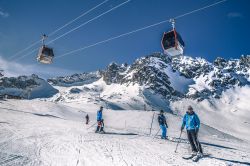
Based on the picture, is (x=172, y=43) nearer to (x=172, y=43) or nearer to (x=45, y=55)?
(x=172, y=43)

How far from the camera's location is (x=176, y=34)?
1780 cm

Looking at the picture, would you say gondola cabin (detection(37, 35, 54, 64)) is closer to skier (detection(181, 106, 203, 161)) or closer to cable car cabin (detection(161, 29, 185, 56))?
cable car cabin (detection(161, 29, 185, 56))

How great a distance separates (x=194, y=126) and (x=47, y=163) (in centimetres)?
556

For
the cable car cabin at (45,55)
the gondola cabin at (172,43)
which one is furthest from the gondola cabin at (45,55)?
the gondola cabin at (172,43)

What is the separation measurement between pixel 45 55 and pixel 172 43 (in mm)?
11535

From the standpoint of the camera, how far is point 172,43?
58.4 feet

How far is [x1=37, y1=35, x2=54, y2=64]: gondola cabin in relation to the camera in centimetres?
2475

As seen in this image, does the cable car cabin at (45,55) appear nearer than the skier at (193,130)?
No

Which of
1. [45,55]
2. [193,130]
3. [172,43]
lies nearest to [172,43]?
[172,43]

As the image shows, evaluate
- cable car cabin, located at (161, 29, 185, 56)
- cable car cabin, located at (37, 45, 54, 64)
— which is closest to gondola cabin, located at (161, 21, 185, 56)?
cable car cabin, located at (161, 29, 185, 56)

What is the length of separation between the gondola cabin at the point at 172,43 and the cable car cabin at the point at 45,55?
35.3 ft

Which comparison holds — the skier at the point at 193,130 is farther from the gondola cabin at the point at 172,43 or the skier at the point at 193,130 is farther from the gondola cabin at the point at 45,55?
the gondola cabin at the point at 45,55

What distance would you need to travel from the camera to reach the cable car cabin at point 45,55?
24734 millimetres

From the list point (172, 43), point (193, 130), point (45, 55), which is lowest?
point (193, 130)
